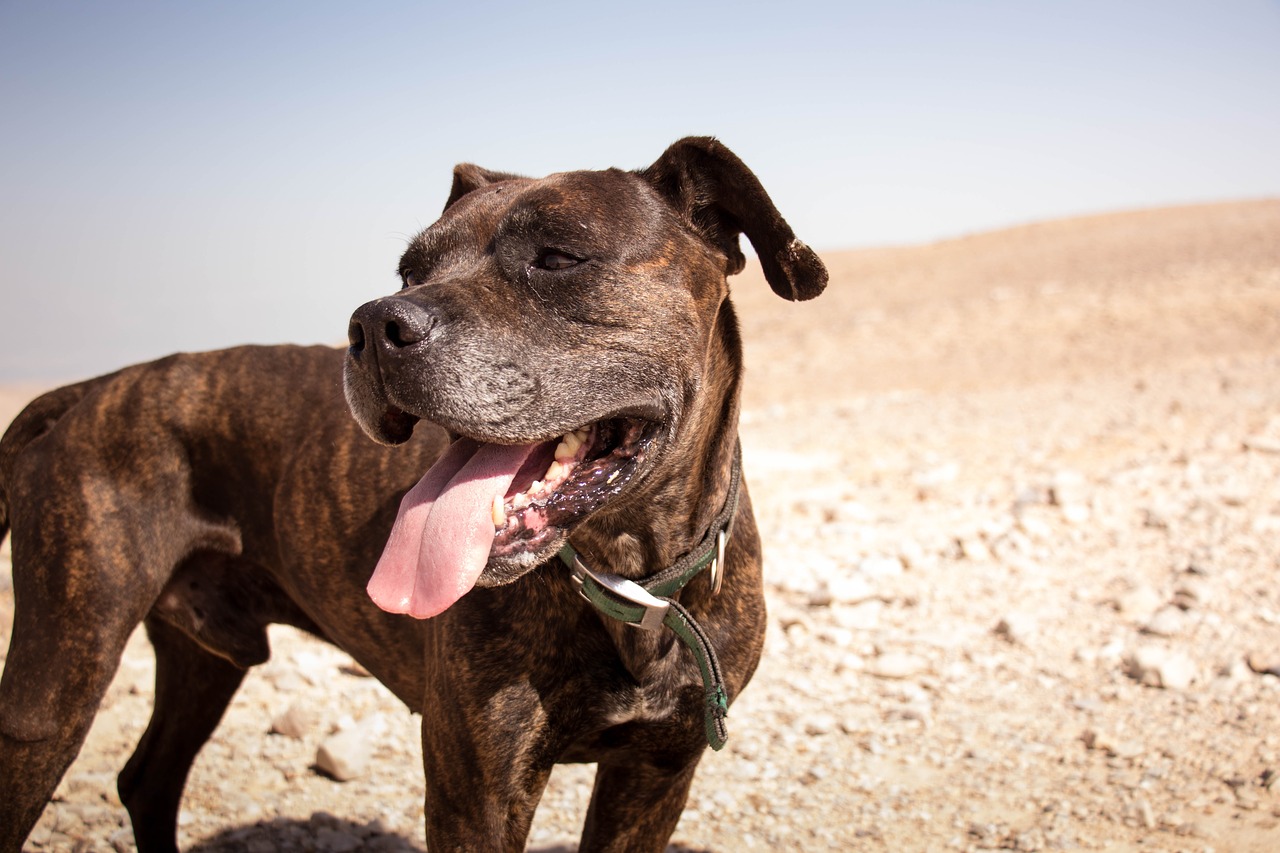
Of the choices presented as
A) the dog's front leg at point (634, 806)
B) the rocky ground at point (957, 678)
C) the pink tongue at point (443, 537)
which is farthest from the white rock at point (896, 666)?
the pink tongue at point (443, 537)

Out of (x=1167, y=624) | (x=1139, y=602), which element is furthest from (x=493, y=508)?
(x=1139, y=602)

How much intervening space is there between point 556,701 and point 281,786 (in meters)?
2.09

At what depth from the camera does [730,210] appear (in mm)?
3049

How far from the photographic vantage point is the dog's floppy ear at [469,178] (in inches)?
139

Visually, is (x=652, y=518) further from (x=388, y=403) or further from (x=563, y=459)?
(x=388, y=403)

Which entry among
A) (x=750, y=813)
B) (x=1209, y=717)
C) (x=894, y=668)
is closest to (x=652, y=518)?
(x=750, y=813)

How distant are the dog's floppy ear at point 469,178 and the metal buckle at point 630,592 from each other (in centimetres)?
137

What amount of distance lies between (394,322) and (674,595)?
1.05 meters

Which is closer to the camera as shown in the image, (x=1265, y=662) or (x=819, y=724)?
(x=819, y=724)

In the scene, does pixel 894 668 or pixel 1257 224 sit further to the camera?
pixel 1257 224

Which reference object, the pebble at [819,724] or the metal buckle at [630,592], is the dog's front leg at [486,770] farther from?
the pebble at [819,724]

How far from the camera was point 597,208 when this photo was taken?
2779mm

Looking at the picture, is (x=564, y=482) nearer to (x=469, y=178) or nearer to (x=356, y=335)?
(x=356, y=335)

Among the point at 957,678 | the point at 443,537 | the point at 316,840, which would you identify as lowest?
the point at 957,678
